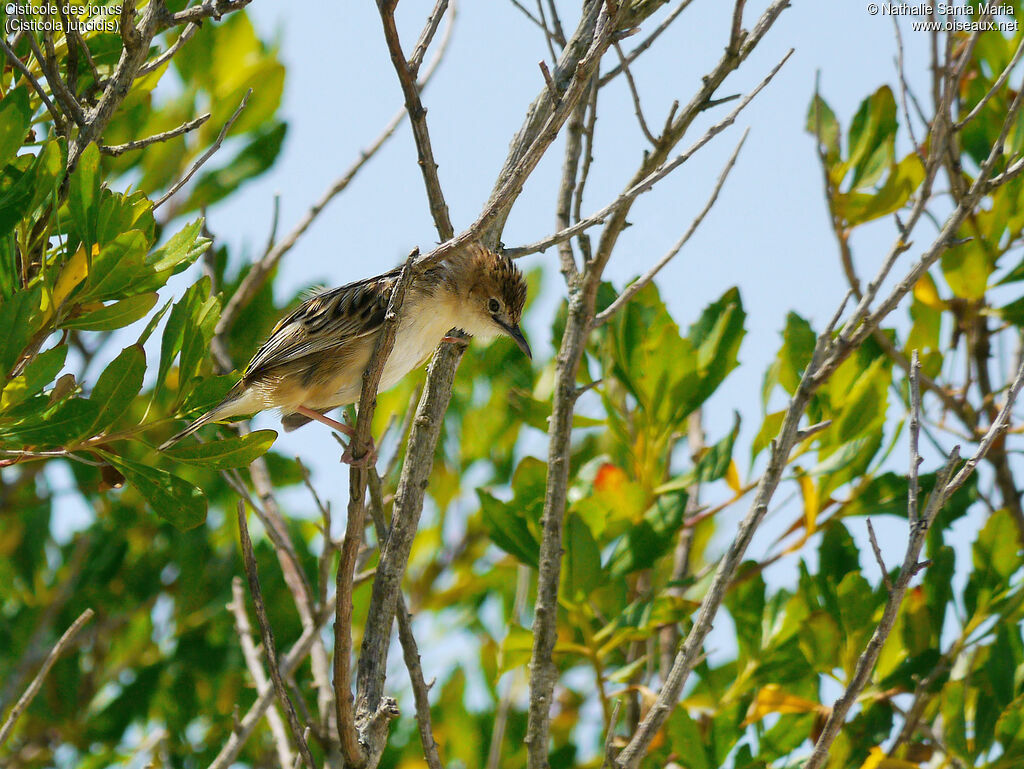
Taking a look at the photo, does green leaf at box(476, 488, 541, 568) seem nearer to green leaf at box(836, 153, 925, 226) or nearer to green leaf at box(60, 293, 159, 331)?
green leaf at box(60, 293, 159, 331)

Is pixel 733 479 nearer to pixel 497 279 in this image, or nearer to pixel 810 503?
pixel 810 503

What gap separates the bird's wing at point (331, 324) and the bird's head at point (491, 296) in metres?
0.43

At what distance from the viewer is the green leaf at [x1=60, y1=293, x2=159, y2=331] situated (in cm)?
284

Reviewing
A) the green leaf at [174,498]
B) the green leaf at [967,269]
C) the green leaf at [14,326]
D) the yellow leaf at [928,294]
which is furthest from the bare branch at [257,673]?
the green leaf at [967,269]

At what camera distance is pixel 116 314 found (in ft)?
9.38

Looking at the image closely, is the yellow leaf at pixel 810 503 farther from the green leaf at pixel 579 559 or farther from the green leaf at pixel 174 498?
the green leaf at pixel 174 498

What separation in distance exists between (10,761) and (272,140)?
3202 millimetres

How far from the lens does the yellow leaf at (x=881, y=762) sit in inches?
142

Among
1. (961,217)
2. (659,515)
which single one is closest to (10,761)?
(659,515)

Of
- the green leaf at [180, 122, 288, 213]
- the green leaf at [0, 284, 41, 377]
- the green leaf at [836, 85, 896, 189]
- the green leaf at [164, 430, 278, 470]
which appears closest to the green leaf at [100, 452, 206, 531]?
the green leaf at [164, 430, 278, 470]

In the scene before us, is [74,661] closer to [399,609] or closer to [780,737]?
[399,609]

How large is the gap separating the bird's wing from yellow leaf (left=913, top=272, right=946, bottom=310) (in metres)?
2.24

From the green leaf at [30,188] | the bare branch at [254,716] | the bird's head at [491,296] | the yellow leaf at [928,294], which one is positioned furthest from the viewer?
the bird's head at [491,296]

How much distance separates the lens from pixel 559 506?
353 centimetres
